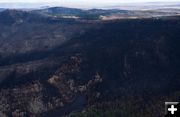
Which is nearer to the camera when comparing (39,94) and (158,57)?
(39,94)

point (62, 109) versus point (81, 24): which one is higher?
point (81, 24)

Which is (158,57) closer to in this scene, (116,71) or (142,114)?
Result: (116,71)

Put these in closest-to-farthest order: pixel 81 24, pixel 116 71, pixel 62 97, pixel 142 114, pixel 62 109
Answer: pixel 142 114, pixel 62 109, pixel 62 97, pixel 116 71, pixel 81 24

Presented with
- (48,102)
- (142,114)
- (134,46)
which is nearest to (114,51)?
(134,46)

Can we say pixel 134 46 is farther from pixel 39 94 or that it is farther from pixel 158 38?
pixel 39 94

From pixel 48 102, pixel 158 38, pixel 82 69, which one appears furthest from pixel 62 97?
pixel 158 38

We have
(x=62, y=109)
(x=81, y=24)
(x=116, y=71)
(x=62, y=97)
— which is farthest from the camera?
(x=81, y=24)
